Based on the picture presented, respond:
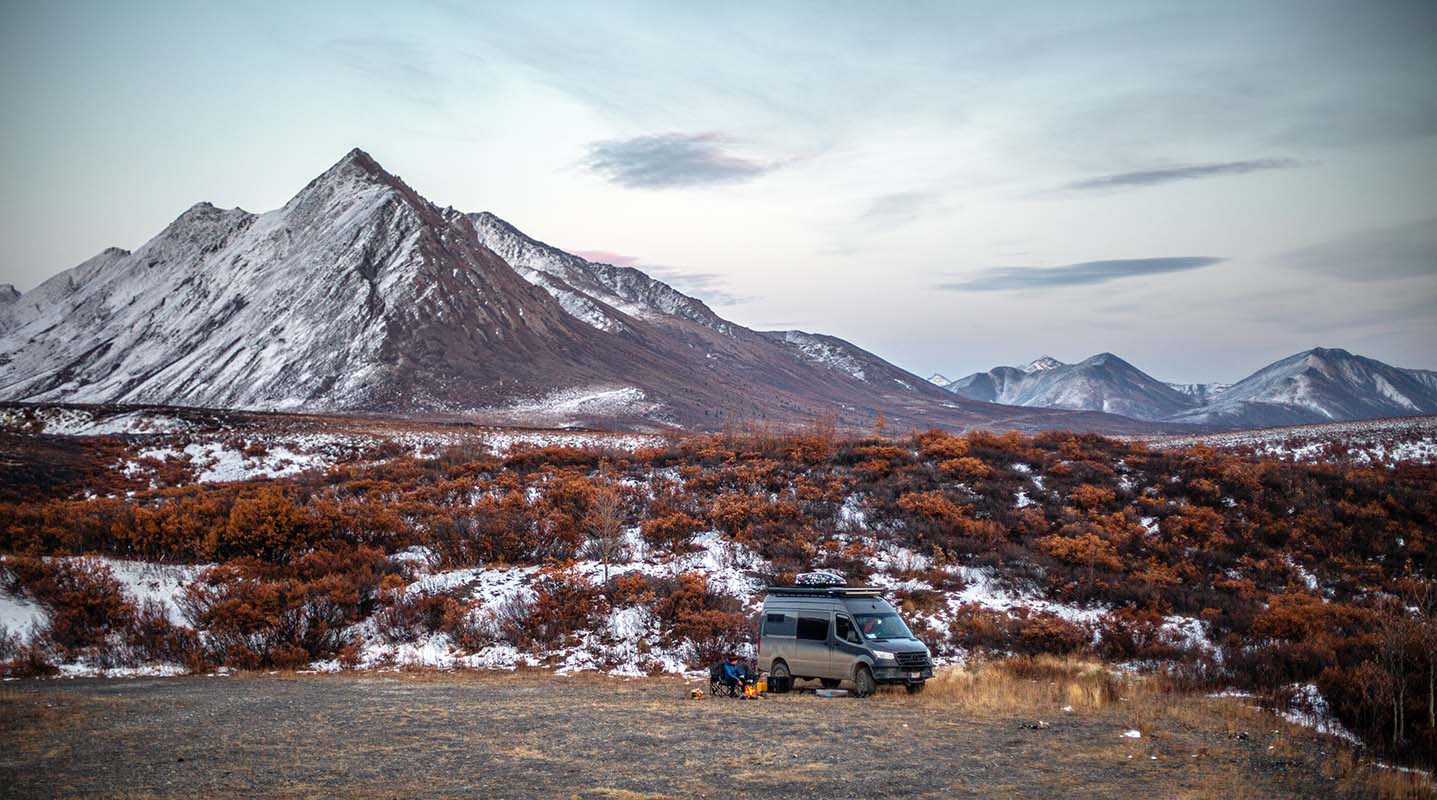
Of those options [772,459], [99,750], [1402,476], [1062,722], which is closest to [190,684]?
[99,750]

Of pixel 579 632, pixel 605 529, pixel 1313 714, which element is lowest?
pixel 579 632

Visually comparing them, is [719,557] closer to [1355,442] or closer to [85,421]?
[1355,442]

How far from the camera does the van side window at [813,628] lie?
17281mm

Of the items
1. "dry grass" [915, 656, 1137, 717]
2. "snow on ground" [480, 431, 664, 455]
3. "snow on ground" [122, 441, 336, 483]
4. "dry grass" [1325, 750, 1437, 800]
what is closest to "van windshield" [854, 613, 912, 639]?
"dry grass" [915, 656, 1137, 717]

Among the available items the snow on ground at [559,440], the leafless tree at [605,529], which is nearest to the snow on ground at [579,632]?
the leafless tree at [605,529]

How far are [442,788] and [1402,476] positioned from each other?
35.5m

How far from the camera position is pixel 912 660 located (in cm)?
1655

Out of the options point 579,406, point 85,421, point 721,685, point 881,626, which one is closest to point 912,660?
point 881,626

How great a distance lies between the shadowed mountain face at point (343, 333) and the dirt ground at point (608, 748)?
8561 centimetres

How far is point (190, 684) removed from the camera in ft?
58.0

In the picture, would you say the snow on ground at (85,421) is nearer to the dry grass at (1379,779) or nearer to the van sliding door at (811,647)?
the van sliding door at (811,647)

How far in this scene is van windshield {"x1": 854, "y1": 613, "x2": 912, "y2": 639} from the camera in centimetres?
1692

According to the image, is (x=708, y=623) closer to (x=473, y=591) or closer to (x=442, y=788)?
(x=473, y=591)

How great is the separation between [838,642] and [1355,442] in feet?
139
